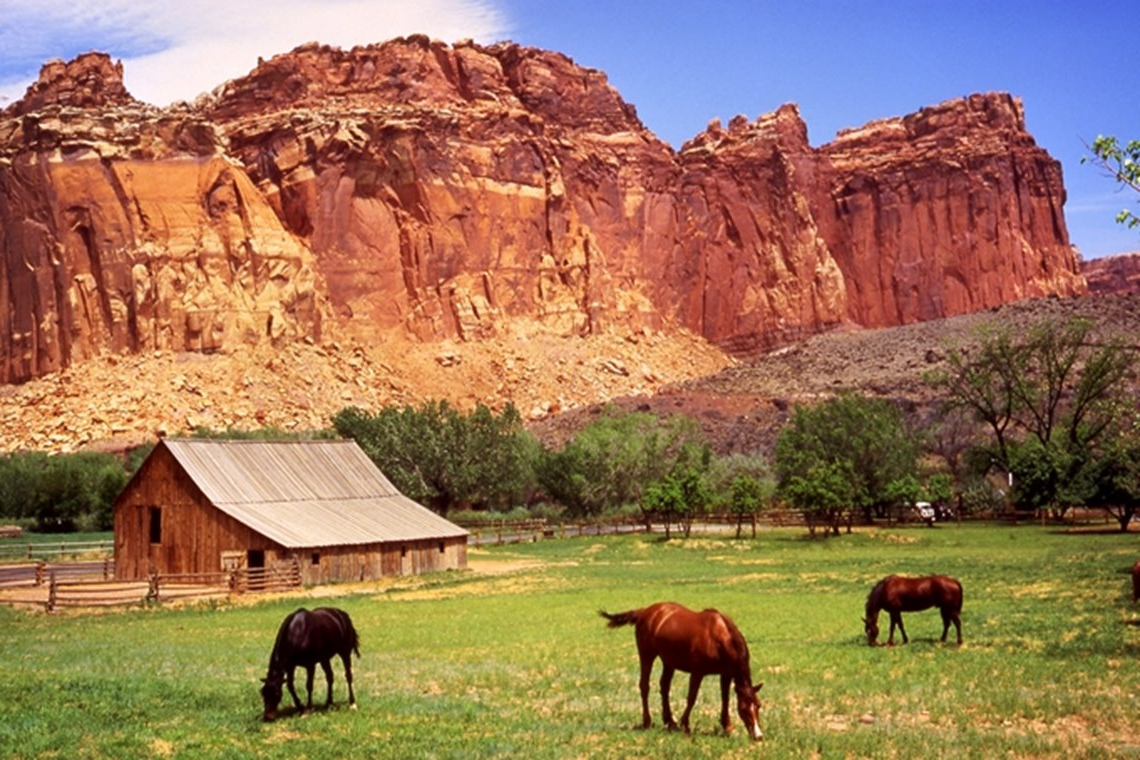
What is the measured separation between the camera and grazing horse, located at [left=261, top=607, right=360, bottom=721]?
634 inches

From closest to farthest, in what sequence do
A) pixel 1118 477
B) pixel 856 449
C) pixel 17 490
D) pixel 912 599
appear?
pixel 912 599 → pixel 1118 477 → pixel 856 449 → pixel 17 490

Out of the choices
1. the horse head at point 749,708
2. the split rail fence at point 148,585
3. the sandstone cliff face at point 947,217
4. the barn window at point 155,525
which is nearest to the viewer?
the horse head at point 749,708

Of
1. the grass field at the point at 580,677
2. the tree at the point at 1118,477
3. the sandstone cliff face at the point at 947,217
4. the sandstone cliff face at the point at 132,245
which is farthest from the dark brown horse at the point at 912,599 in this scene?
the sandstone cliff face at the point at 947,217

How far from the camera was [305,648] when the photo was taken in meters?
16.5

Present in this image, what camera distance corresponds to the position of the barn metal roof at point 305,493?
140 feet

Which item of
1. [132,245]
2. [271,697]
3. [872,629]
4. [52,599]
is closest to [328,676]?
[271,697]

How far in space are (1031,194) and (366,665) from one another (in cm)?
18141

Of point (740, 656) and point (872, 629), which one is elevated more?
point (740, 656)

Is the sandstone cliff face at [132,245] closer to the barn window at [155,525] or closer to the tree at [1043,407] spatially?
the tree at [1043,407]

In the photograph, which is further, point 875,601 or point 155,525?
point 155,525

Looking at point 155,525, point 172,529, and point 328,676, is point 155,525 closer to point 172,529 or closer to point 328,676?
point 172,529

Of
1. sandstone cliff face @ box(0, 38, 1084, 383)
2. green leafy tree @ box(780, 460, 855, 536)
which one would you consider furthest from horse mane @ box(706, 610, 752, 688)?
sandstone cliff face @ box(0, 38, 1084, 383)

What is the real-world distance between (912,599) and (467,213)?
11654 centimetres

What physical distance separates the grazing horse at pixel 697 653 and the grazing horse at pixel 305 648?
4.07 metres
